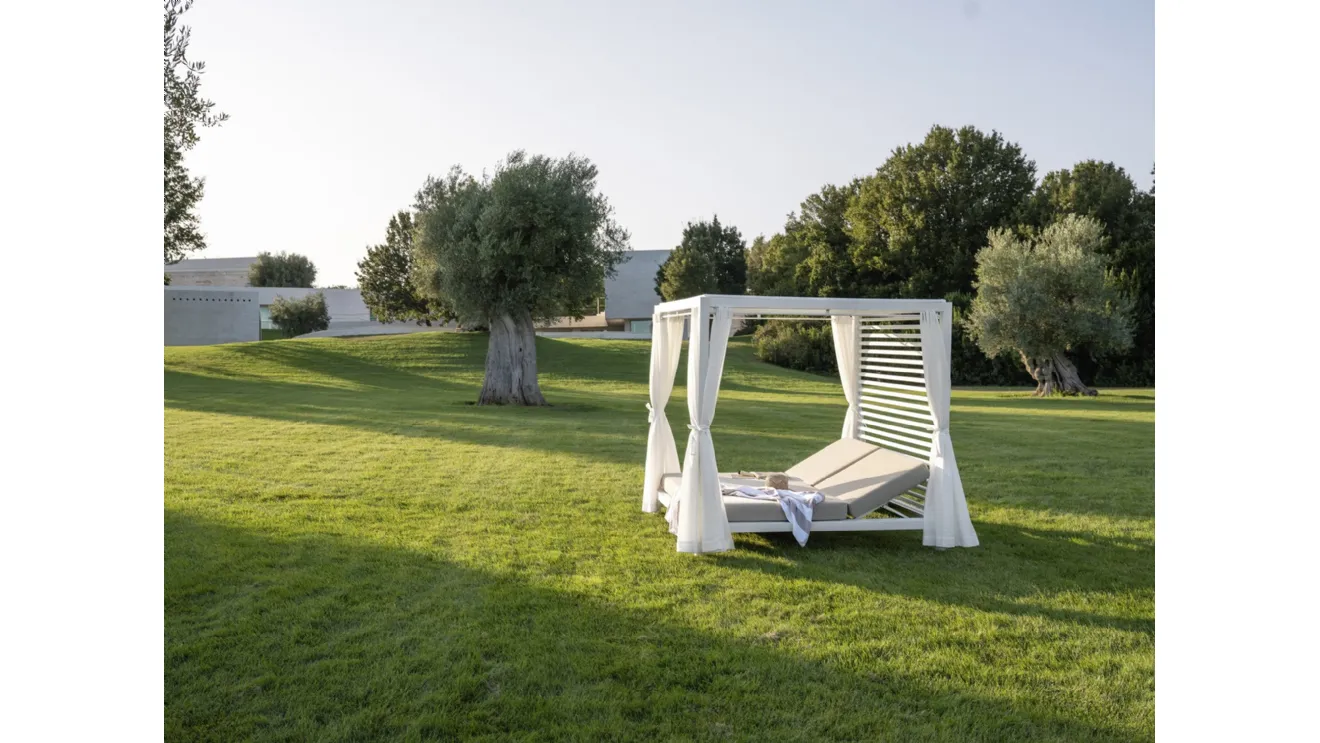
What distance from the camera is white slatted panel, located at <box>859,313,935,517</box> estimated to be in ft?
27.8

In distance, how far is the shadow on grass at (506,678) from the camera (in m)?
3.98

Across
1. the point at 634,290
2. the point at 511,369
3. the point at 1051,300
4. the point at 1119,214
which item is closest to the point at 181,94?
the point at 511,369

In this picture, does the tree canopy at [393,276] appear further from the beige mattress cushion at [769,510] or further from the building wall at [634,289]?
the beige mattress cushion at [769,510]

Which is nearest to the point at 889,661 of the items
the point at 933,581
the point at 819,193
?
the point at 933,581

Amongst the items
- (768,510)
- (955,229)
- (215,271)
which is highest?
(215,271)

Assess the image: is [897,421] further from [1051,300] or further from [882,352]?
[1051,300]

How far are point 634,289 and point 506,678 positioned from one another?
54203 mm

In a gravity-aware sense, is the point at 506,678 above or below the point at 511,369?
below

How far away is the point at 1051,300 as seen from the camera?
86.6 feet

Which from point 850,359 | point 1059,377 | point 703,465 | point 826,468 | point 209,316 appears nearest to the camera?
point 703,465

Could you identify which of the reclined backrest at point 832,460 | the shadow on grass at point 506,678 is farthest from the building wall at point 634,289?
the shadow on grass at point 506,678

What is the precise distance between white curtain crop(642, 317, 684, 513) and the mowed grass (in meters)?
0.37

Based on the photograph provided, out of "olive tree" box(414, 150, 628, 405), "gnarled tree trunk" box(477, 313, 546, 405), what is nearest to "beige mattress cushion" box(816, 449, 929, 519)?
"olive tree" box(414, 150, 628, 405)
